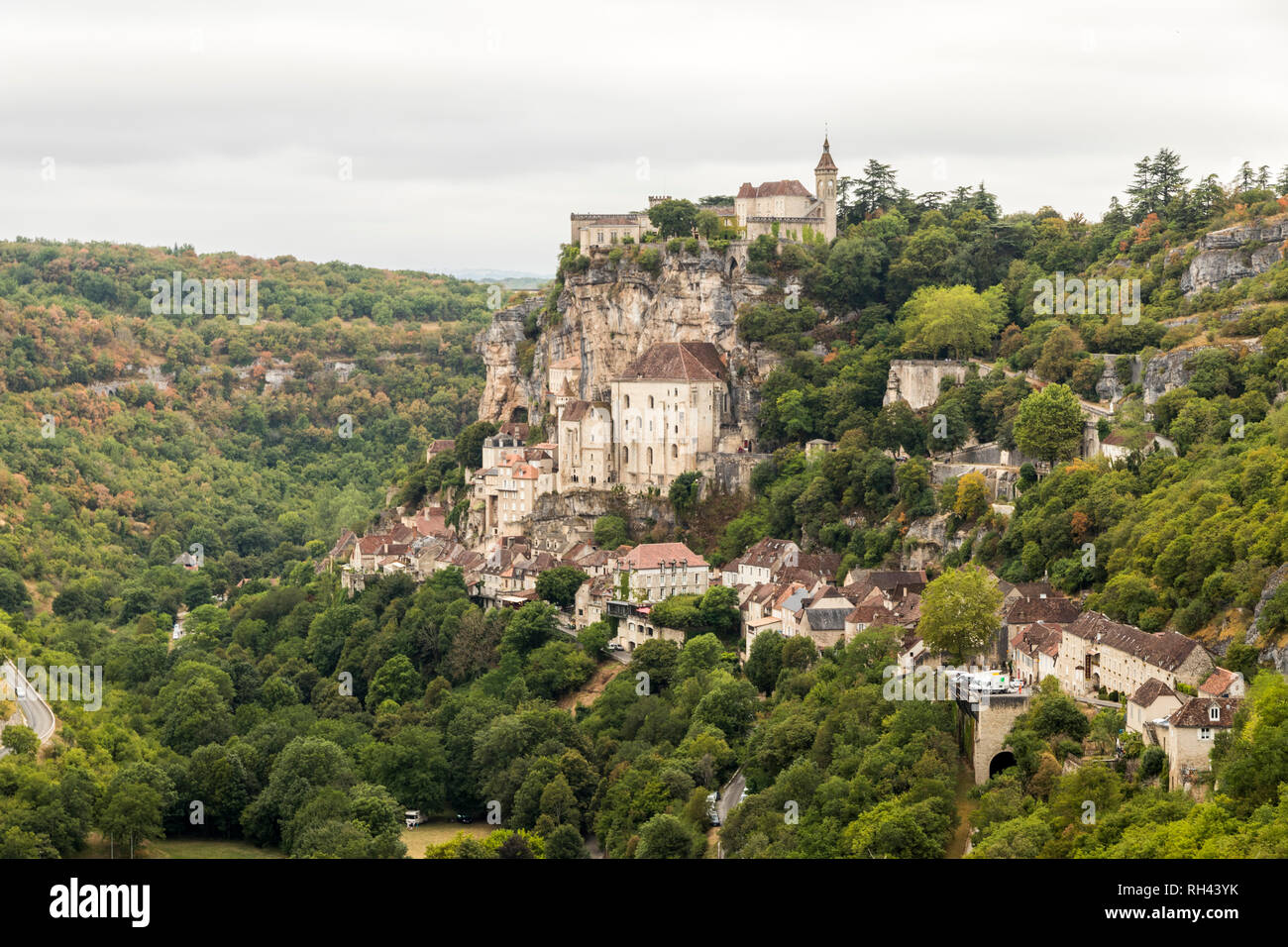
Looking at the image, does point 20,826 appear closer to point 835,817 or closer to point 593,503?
point 835,817

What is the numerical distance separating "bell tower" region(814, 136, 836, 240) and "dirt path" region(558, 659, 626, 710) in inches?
1069

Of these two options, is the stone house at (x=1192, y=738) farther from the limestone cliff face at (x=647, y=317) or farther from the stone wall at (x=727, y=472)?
the limestone cliff face at (x=647, y=317)

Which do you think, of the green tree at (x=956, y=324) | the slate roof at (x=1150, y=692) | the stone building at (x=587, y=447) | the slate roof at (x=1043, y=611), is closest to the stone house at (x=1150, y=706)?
the slate roof at (x=1150, y=692)

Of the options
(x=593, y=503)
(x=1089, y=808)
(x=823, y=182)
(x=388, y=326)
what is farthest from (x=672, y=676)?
(x=388, y=326)

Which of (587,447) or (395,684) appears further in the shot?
(587,447)

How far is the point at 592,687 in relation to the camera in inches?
2413

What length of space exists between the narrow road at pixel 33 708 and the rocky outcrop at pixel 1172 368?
40135 mm

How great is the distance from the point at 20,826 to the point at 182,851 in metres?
5.89

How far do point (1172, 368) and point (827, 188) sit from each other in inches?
1005

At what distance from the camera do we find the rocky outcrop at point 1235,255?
66500 millimetres

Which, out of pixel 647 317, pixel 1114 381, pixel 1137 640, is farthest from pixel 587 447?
pixel 1137 640

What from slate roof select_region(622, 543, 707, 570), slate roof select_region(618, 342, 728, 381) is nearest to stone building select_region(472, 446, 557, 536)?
slate roof select_region(618, 342, 728, 381)

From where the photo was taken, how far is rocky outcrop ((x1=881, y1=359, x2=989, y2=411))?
6781 centimetres

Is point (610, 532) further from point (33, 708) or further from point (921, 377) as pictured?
point (33, 708)
